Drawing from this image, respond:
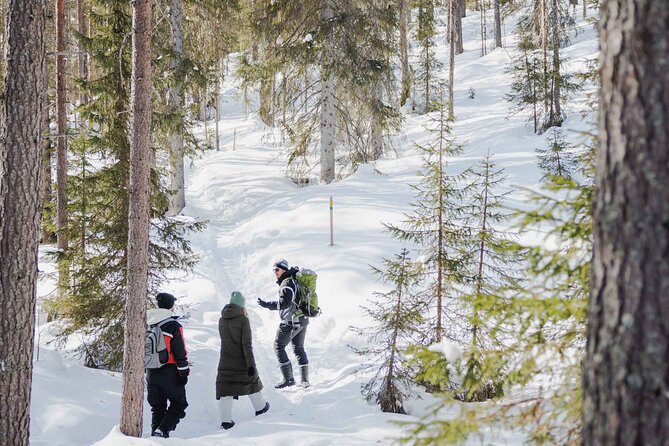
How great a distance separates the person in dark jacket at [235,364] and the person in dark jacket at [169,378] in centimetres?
55

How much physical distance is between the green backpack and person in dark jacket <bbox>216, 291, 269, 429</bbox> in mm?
1191

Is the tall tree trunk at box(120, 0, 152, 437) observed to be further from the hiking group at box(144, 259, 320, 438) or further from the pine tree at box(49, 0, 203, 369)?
the pine tree at box(49, 0, 203, 369)

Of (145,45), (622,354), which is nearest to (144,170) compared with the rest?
(145,45)

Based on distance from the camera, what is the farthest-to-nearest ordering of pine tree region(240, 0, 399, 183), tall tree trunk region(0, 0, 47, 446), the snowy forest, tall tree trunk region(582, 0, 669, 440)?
pine tree region(240, 0, 399, 183), tall tree trunk region(0, 0, 47, 446), the snowy forest, tall tree trunk region(582, 0, 669, 440)

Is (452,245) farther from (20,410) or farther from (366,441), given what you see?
(20,410)

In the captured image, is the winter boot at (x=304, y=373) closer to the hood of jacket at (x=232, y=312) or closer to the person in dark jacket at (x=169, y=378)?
the hood of jacket at (x=232, y=312)

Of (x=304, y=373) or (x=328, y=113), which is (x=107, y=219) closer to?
(x=304, y=373)

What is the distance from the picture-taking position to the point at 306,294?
8.77m

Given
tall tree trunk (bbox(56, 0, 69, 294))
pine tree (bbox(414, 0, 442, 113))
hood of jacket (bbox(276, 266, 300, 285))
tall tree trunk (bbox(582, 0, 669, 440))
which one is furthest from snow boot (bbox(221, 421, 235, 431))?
pine tree (bbox(414, 0, 442, 113))

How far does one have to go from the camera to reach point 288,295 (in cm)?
863

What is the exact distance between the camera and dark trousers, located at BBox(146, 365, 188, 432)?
7270 millimetres

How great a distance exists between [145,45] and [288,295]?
4.03 metres

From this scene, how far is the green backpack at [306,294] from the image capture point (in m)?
8.73

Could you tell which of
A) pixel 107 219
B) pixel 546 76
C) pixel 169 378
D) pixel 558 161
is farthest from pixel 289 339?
pixel 546 76
